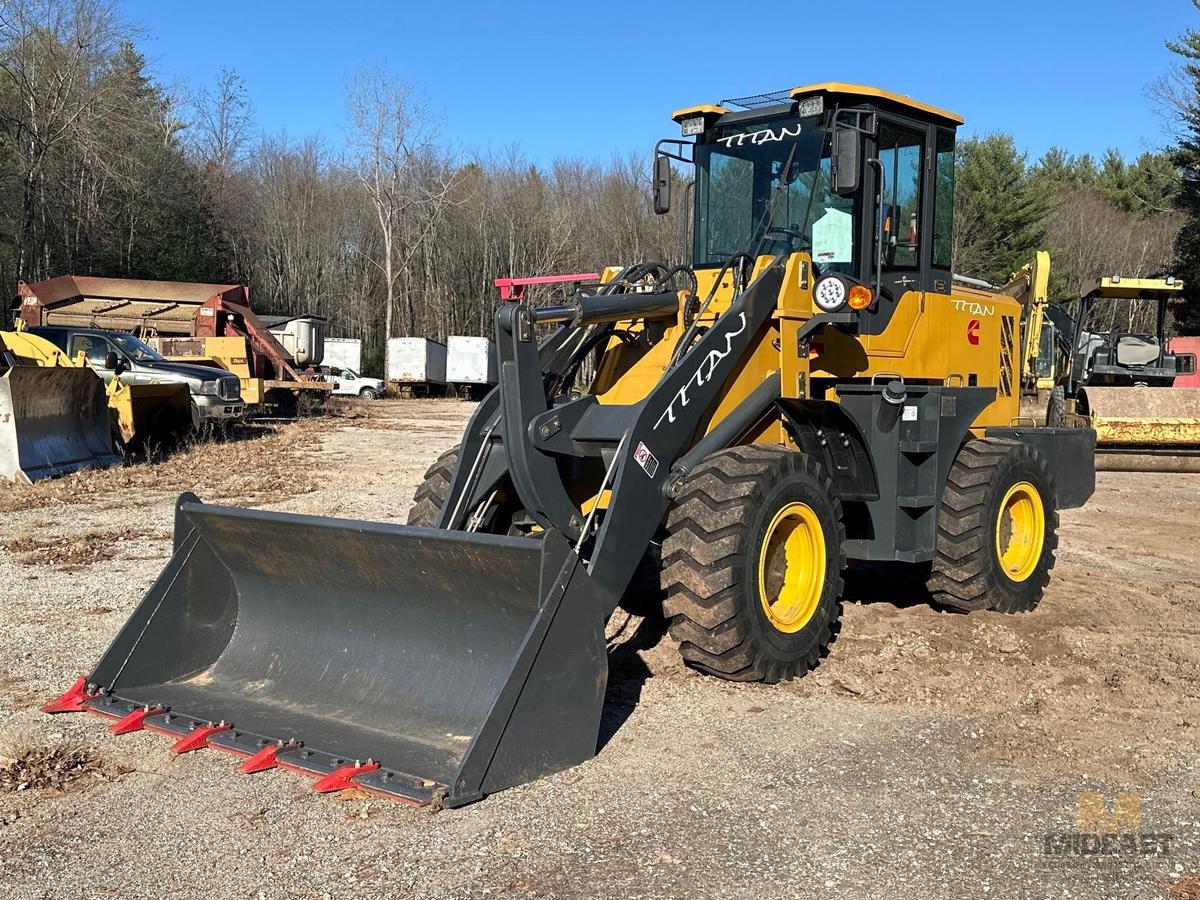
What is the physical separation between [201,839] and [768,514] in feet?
9.37

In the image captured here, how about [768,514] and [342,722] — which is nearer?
[342,722]

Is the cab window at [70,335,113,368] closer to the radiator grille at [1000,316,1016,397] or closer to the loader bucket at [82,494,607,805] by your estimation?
the loader bucket at [82,494,607,805]

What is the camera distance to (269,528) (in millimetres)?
5270

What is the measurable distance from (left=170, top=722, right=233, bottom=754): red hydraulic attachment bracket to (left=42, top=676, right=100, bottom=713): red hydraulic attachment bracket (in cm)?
66

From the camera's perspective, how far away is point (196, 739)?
4.58 metres

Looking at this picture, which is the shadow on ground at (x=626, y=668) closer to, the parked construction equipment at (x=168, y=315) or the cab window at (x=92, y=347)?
the cab window at (x=92, y=347)

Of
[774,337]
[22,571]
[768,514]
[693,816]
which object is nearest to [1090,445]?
[774,337]

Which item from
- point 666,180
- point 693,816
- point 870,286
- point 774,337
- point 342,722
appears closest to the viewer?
point 693,816

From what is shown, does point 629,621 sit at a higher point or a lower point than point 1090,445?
lower

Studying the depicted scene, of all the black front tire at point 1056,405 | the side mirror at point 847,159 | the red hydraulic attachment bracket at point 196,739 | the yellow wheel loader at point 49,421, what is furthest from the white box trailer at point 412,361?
the red hydraulic attachment bracket at point 196,739

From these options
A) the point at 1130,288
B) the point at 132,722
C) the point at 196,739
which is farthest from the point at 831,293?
the point at 1130,288

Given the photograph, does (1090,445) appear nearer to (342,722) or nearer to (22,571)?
(342,722)

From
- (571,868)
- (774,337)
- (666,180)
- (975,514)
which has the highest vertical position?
(666,180)

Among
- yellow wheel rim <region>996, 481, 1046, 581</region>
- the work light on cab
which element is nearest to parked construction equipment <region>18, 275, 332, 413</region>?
yellow wheel rim <region>996, 481, 1046, 581</region>
